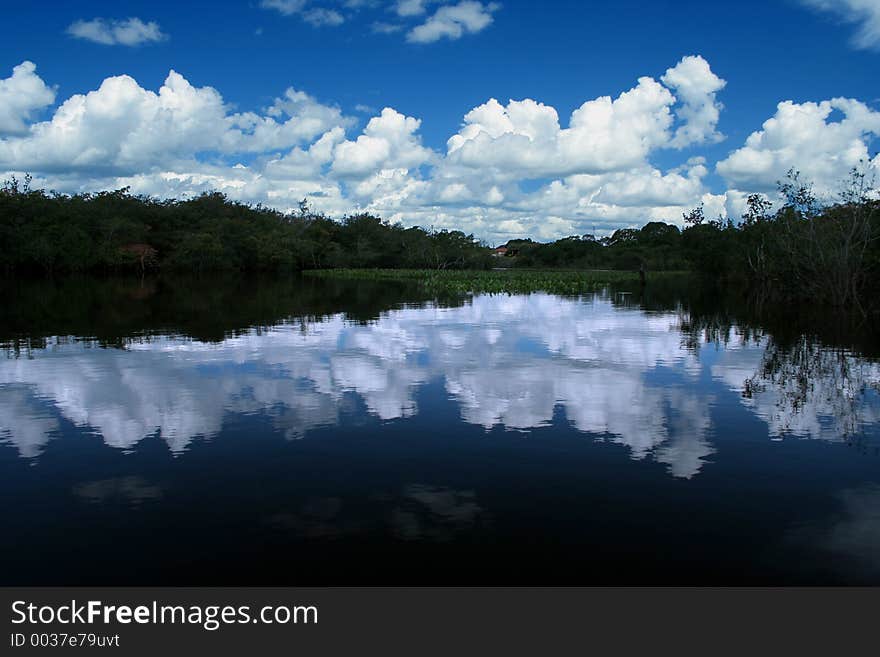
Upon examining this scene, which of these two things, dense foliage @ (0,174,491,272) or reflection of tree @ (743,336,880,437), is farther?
dense foliage @ (0,174,491,272)

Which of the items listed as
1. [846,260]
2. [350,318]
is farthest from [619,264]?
[350,318]

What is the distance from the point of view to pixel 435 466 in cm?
831

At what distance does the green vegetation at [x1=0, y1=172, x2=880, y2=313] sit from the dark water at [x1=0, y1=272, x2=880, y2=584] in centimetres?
2016

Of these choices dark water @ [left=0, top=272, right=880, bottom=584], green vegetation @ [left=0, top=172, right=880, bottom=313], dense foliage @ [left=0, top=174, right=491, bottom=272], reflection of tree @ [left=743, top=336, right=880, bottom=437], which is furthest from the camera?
dense foliage @ [left=0, top=174, right=491, bottom=272]

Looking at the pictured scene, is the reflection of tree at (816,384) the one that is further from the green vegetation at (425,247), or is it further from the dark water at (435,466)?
the green vegetation at (425,247)

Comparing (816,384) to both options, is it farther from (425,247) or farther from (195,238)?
(425,247)

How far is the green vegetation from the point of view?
35.5 meters

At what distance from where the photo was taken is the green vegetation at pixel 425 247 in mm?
35531

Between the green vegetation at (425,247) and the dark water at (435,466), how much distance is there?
66.2 feet

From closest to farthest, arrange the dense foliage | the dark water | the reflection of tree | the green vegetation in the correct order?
1. the dark water
2. the reflection of tree
3. the green vegetation
4. the dense foliage

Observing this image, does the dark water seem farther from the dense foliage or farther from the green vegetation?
the dense foliage

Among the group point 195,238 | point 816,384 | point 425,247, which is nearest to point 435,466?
point 816,384

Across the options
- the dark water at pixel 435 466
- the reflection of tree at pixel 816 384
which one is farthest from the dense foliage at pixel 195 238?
the reflection of tree at pixel 816 384

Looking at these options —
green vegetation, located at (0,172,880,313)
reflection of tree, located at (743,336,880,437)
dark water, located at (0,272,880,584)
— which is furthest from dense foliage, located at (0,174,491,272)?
reflection of tree, located at (743,336,880,437)
